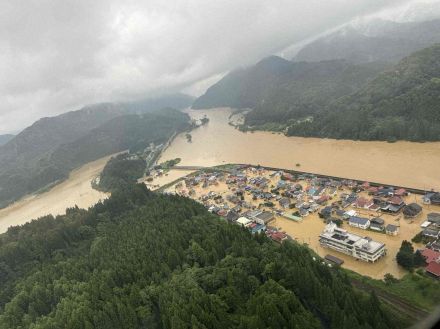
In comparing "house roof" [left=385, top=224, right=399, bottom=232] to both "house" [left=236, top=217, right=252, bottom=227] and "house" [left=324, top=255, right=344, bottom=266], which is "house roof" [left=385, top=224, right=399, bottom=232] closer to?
"house" [left=324, top=255, right=344, bottom=266]

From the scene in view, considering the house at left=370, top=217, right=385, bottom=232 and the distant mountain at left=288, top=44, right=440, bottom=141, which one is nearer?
the house at left=370, top=217, right=385, bottom=232

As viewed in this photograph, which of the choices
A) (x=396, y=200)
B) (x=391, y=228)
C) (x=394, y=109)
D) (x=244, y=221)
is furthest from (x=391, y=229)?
(x=394, y=109)

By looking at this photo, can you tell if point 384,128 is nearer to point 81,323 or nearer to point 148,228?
point 148,228

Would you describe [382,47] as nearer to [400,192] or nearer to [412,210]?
[400,192]

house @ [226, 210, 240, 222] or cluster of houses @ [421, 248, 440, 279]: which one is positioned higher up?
house @ [226, 210, 240, 222]

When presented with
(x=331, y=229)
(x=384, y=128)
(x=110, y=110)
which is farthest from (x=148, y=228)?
(x=110, y=110)

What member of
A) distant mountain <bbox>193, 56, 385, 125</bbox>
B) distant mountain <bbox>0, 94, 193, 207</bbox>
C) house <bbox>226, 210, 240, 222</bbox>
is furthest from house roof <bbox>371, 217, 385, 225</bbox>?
distant mountain <bbox>0, 94, 193, 207</bbox>
